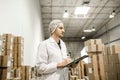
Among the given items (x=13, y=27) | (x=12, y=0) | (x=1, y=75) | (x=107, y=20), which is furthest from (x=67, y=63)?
(x=107, y=20)

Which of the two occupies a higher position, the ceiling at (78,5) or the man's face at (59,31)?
the ceiling at (78,5)

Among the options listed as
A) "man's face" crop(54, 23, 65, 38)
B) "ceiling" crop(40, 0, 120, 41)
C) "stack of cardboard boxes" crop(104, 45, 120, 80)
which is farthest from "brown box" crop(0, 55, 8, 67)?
"ceiling" crop(40, 0, 120, 41)

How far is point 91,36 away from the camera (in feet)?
53.3

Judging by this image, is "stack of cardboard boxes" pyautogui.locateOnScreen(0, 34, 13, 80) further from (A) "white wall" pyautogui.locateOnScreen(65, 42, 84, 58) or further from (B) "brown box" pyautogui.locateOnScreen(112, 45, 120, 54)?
(A) "white wall" pyautogui.locateOnScreen(65, 42, 84, 58)

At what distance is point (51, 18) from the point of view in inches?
413

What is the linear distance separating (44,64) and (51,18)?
27.6ft

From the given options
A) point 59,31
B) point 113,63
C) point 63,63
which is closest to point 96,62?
point 113,63

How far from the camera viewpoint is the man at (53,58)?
2174 millimetres

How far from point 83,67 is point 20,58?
374cm

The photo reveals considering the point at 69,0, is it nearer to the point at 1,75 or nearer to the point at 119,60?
the point at 119,60

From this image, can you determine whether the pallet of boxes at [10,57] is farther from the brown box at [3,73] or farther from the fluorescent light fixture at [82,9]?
the fluorescent light fixture at [82,9]

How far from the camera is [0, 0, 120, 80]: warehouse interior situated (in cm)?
314

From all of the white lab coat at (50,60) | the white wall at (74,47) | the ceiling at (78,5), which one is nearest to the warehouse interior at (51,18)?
the ceiling at (78,5)

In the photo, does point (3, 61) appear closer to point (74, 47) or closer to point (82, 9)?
point (82, 9)
